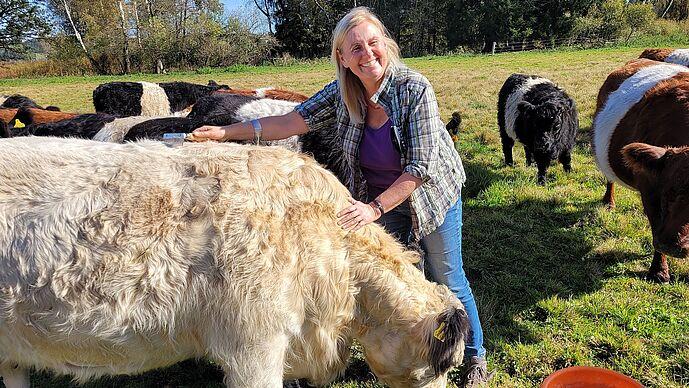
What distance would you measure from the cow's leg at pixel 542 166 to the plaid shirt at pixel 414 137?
187 inches

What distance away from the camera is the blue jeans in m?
3.29

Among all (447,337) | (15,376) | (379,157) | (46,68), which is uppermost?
(46,68)

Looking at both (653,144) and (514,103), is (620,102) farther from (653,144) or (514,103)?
(514,103)

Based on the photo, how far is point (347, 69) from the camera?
3.10m

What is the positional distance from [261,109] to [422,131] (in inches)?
166

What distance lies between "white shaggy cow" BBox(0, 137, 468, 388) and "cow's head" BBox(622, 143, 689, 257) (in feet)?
7.37

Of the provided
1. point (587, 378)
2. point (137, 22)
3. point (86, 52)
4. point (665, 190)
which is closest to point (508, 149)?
point (665, 190)

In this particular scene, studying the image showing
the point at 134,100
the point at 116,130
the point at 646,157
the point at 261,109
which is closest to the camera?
the point at 646,157

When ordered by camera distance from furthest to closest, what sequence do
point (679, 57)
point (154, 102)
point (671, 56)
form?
point (154, 102) < point (671, 56) < point (679, 57)

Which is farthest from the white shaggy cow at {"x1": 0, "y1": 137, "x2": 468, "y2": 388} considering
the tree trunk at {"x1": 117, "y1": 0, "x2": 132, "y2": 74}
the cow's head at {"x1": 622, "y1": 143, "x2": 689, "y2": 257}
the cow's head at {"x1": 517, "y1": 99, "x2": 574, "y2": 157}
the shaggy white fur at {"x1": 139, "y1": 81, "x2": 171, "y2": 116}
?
the tree trunk at {"x1": 117, "y1": 0, "x2": 132, "y2": 74}

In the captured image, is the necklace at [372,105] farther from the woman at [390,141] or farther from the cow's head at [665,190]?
the cow's head at [665,190]

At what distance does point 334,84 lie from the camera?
3.46 meters

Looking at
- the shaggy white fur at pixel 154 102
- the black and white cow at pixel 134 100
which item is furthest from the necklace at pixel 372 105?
the shaggy white fur at pixel 154 102

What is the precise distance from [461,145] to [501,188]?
7.86ft
